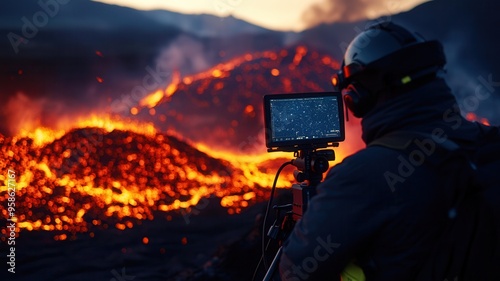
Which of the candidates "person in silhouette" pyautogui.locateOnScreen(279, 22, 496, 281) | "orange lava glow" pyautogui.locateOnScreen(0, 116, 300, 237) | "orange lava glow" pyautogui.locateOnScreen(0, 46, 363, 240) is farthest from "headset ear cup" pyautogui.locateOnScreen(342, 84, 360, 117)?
"orange lava glow" pyautogui.locateOnScreen(0, 116, 300, 237)

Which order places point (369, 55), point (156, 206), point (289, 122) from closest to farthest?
1. point (369, 55)
2. point (289, 122)
3. point (156, 206)

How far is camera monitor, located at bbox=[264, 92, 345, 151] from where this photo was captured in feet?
8.40

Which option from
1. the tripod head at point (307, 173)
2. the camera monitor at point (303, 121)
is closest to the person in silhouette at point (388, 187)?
the tripod head at point (307, 173)

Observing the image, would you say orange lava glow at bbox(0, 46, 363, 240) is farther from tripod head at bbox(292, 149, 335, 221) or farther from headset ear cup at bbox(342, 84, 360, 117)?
headset ear cup at bbox(342, 84, 360, 117)

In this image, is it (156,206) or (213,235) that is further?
(156,206)

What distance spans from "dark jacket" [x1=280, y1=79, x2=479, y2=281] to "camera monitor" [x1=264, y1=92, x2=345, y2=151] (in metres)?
1.27

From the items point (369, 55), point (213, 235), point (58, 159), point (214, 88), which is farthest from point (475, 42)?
point (369, 55)

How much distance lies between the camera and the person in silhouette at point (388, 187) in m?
1.18

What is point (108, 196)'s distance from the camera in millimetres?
9930

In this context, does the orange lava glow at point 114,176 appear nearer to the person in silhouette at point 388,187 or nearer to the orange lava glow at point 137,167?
the orange lava glow at point 137,167

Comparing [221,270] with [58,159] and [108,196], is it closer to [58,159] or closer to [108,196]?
[108,196]

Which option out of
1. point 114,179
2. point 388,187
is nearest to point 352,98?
point 388,187

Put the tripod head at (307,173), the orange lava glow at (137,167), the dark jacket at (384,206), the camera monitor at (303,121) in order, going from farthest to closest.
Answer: the orange lava glow at (137,167) < the camera monitor at (303,121) < the tripod head at (307,173) < the dark jacket at (384,206)

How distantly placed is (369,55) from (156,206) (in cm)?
880
